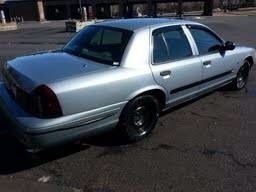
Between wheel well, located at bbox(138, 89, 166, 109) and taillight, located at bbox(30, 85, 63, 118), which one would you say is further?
wheel well, located at bbox(138, 89, 166, 109)

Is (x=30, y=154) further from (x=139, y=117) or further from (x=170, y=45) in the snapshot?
(x=170, y=45)

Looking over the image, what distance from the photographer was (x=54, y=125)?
3.80 m

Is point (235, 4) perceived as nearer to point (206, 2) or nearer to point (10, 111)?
point (206, 2)

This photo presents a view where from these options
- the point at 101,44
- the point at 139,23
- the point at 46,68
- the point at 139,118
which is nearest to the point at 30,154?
the point at 46,68

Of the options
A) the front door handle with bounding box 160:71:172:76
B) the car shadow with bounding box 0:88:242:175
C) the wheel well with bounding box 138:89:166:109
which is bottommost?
the car shadow with bounding box 0:88:242:175

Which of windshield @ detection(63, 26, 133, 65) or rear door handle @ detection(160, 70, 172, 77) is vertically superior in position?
windshield @ detection(63, 26, 133, 65)

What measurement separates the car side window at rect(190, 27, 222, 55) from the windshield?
131 cm

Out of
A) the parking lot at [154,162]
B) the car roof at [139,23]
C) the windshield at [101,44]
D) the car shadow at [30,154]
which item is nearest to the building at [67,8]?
the car roof at [139,23]

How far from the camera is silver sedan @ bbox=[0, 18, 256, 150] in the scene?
3.85m

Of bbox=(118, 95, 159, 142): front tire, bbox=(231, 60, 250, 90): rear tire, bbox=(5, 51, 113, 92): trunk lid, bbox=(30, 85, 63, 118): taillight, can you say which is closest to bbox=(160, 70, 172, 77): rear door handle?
bbox=(118, 95, 159, 142): front tire

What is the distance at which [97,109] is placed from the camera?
4129mm

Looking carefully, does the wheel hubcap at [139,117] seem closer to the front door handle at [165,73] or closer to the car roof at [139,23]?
the front door handle at [165,73]

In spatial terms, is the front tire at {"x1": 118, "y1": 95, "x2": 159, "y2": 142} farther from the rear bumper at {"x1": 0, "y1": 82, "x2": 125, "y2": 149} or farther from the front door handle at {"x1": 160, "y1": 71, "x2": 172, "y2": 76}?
the front door handle at {"x1": 160, "y1": 71, "x2": 172, "y2": 76}

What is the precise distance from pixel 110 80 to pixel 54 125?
2.83 feet
